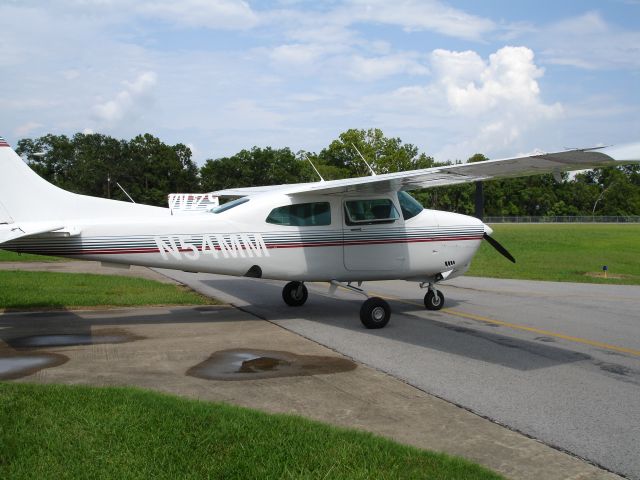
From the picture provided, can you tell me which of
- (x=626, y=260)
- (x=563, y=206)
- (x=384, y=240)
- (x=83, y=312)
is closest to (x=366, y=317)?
(x=384, y=240)

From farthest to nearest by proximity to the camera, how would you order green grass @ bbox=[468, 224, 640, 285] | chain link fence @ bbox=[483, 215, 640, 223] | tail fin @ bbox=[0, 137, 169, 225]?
1. chain link fence @ bbox=[483, 215, 640, 223]
2. green grass @ bbox=[468, 224, 640, 285]
3. tail fin @ bbox=[0, 137, 169, 225]

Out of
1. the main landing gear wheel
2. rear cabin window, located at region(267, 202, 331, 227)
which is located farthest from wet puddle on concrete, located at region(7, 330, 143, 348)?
the main landing gear wheel

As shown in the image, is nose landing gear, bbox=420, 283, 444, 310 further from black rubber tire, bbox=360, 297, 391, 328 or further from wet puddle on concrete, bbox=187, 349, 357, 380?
wet puddle on concrete, bbox=187, 349, 357, 380

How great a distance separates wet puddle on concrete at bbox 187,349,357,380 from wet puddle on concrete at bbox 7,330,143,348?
6.21 ft

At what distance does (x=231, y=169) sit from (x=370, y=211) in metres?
79.7

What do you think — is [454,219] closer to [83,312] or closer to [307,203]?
[307,203]

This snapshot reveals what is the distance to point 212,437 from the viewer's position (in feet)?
15.3

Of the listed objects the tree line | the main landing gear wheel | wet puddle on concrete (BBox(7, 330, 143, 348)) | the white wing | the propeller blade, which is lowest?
wet puddle on concrete (BBox(7, 330, 143, 348))

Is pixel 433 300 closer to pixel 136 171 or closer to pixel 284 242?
pixel 284 242

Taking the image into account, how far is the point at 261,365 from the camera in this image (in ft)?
24.8

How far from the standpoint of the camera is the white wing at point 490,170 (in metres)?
7.32

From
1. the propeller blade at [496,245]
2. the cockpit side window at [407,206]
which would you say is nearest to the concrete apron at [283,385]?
the cockpit side window at [407,206]

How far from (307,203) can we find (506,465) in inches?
269

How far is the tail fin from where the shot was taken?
8.74m
